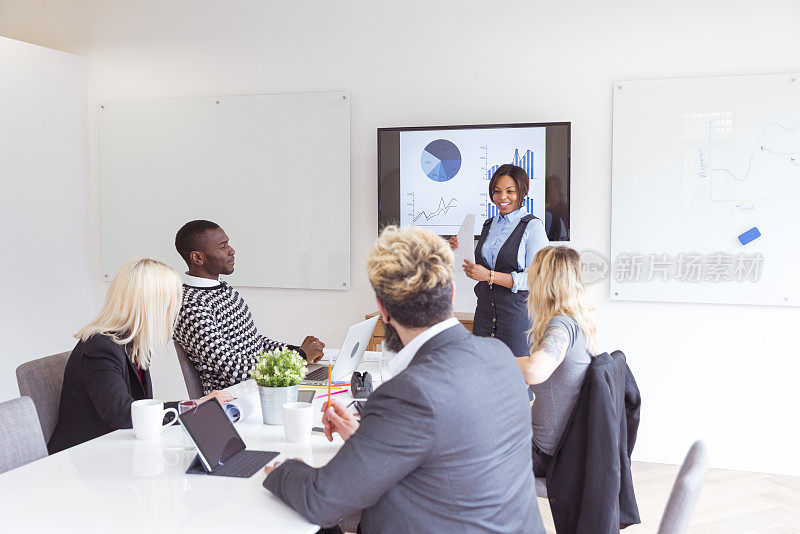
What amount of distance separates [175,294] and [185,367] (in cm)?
53

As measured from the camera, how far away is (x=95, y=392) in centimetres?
208

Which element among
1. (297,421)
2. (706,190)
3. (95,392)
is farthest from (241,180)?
(297,421)

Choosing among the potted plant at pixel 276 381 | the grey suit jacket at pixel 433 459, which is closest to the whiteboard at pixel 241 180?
the potted plant at pixel 276 381

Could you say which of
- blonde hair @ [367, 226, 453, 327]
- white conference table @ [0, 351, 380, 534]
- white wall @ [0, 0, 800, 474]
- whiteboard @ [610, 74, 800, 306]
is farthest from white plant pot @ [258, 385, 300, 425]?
whiteboard @ [610, 74, 800, 306]

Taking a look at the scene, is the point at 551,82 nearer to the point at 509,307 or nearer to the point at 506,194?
the point at 506,194

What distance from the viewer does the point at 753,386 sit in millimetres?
3826

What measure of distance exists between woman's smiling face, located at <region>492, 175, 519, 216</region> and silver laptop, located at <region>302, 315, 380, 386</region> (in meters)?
1.30

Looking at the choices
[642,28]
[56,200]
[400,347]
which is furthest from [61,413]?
[642,28]

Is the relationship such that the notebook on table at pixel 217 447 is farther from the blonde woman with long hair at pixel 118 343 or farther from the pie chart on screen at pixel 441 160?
the pie chart on screen at pixel 441 160

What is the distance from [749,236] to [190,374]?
291cm

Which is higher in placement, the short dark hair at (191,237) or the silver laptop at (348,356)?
the short dark hair at (191,237)

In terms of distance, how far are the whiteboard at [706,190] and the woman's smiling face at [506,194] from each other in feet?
2.25

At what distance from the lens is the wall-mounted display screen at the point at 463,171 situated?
395cm

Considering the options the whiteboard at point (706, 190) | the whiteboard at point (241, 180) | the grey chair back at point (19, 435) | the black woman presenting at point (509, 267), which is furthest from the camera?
the whiteboard at point (241, 180)
